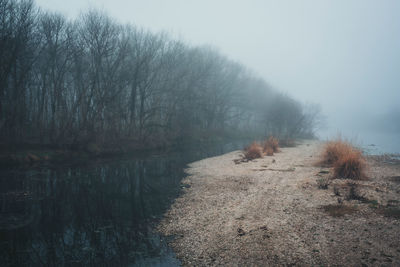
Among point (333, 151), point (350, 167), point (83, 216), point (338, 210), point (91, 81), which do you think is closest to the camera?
point (338, 210)

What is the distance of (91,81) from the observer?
27656mm

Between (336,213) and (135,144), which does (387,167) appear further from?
(135,144)

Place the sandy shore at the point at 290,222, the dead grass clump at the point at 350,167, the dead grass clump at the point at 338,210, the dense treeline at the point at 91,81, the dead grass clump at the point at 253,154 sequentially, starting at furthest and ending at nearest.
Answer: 1. the dead grass clump at the point at 253,154
2. the dense treeline at the point at 91,81
3. the dead grass clump at the point at 350,167
4. the dead grass clump at the point at 338,210
5. the sandy shore at the point at 290,222

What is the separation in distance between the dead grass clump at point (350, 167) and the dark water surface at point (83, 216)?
840cm

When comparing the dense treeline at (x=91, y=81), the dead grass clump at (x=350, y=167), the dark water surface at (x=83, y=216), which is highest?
the dense treeline at (x=91, y=81)

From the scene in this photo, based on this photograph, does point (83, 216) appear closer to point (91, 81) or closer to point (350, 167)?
point (350, 167)

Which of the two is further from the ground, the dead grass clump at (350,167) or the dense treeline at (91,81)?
the dense treeline at (91,81)

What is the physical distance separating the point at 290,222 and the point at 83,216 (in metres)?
7.54

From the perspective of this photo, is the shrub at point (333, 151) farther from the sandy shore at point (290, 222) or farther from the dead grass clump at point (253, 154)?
the dead grass clump at point (253, 154)

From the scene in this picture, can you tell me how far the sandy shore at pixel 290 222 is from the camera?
583 cm

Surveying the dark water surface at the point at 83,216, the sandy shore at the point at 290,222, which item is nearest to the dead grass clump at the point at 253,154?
the dark water surface at the point at 83,216

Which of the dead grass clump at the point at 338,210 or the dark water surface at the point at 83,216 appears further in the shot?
the dead grass clump at the point at 338,210

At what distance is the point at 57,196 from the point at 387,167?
62.3ft

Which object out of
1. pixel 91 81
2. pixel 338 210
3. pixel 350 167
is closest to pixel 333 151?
pixel 350 167
